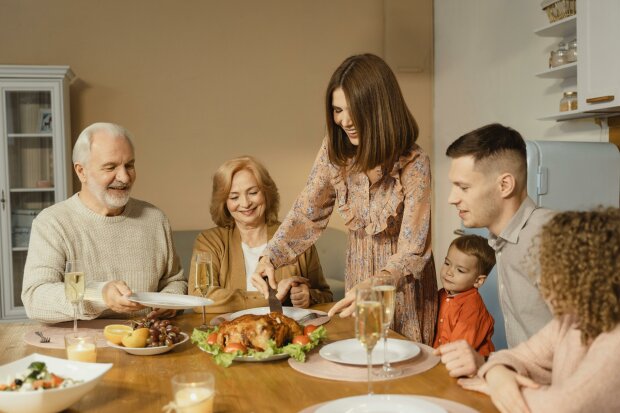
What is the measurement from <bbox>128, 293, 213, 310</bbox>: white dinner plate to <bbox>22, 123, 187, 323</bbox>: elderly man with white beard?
A: 0.18m

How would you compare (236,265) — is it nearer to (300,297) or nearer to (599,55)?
(300,297)

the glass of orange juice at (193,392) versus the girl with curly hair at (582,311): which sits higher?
the girl with curly hair at (582,311)

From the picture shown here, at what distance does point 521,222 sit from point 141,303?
1017 mm

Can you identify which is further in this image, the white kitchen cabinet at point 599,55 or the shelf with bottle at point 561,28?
the shelf with bottle at point 561,28

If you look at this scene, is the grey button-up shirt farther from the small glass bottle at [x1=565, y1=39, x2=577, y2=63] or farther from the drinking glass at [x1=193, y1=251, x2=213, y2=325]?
the small glass bottle at [x1=565, y1=39, x2=577, y2=63]

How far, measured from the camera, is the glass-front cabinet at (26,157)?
4.41 m

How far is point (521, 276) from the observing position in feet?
5.29

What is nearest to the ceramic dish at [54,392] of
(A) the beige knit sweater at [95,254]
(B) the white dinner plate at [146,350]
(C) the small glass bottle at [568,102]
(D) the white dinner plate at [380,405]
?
(B) the white dinner plate at [146,350]

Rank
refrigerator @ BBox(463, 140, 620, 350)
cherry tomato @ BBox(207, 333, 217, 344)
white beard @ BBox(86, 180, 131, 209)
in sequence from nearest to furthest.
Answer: cherry tomato @ BBox(207, 333, 217, 344), white beard @ BBox(86, 180, 131, 209), refrigerator @ BBox(463, 140, 620, 350)

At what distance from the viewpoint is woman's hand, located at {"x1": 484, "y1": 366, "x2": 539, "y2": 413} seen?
3.84 feet

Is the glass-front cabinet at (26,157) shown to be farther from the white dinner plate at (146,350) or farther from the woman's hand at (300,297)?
the white dinner plate at (146,350)

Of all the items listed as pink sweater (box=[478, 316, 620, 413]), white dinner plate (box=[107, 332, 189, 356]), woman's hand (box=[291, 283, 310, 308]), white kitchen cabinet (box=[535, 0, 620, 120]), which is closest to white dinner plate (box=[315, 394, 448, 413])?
pink sweater (box=[478, 316, 620, 413])

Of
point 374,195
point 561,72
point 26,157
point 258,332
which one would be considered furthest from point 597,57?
point 26,157

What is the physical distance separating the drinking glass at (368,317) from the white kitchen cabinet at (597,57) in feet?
6.39
